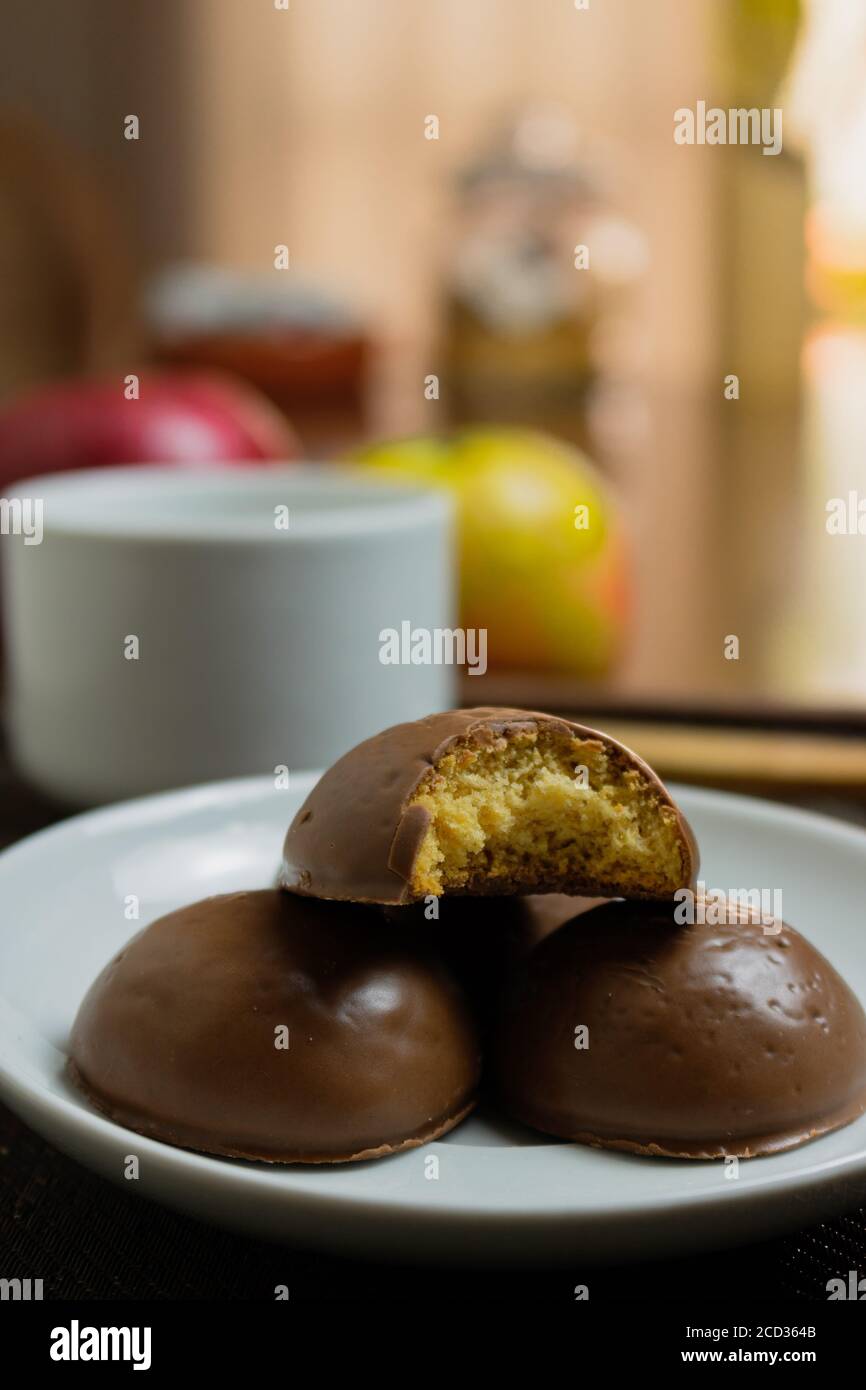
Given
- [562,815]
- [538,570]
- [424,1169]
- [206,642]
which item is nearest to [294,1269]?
[424,1169]

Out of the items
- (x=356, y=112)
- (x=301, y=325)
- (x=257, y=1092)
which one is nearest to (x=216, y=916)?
(x=257, y=1092)

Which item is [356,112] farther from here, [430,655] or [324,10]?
[430,655]

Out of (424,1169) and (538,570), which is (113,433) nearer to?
(538,570)

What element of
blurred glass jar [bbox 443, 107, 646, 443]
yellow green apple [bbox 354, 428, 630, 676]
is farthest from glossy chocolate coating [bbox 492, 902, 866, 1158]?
blurred glass jar [bbox 443, 107, 646, 443]

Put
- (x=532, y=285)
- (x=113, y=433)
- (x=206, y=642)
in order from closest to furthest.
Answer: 1. (x=206, y=642)
2. (x=113, y=433)
3. (x=532, y=285)

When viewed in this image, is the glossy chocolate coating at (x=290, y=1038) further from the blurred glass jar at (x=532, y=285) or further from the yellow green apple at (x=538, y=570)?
the blurred glass jar at (x=532, y=285)

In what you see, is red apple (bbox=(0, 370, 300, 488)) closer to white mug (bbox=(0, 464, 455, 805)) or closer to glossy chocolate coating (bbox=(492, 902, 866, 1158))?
white mug (bbox=(0, 464, 455, 805))

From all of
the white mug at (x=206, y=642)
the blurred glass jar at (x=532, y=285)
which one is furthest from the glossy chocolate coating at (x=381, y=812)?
the blurred glass jar at (x=532, y=285)
